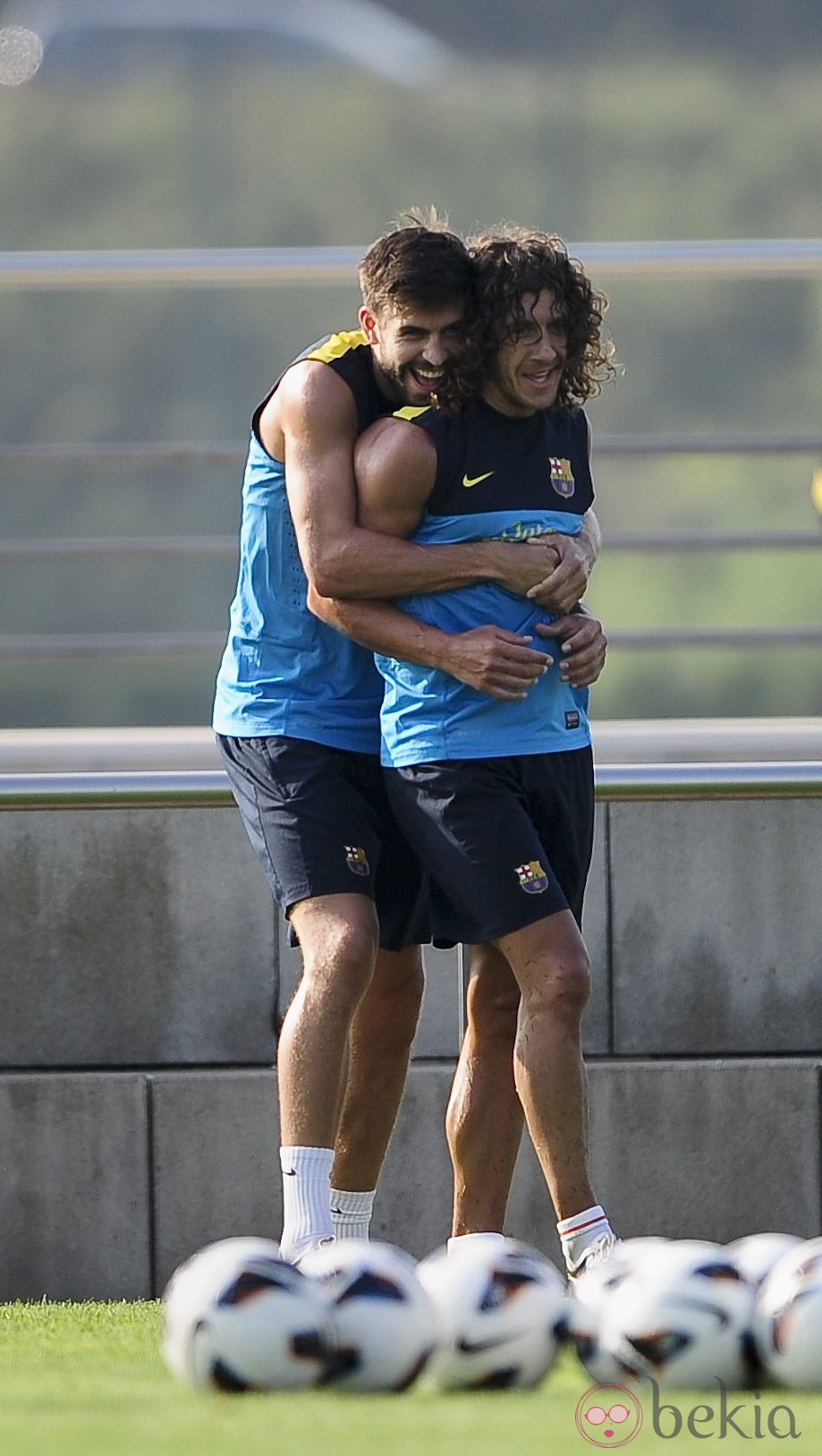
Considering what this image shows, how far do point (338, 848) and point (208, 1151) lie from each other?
146 cm

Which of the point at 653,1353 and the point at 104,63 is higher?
the point at 104,63

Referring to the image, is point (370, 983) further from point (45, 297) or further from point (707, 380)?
point (707, 380)

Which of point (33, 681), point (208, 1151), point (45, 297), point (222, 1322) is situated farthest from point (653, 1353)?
point (45, 297)

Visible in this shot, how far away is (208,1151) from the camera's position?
17.5ft

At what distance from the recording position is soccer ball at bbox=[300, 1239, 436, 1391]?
10.2 feet

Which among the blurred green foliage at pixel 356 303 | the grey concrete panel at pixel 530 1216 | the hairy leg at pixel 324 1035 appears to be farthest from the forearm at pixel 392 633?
the blurred green foliage at pixel 356 303

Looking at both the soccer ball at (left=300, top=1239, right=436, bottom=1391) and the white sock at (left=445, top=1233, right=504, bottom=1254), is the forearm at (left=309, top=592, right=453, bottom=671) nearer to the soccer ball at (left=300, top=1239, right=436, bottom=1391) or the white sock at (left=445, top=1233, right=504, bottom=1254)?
the white sock at (left=445, top=1233, right=504, bottom=1254)

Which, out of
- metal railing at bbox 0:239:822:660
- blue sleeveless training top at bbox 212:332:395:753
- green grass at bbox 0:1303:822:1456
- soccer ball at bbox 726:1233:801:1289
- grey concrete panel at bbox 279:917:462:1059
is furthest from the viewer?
metal railing at bbox 0:239:822:660

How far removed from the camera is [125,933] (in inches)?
213

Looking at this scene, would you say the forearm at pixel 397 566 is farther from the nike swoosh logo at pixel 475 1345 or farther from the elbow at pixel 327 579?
the nike swoosh logo at pixel 475 1345

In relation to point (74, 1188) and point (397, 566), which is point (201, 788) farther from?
point (397, 566)

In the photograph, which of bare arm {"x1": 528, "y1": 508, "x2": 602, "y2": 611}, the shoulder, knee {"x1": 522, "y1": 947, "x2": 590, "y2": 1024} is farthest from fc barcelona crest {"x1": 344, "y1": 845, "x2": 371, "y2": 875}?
the shoulder

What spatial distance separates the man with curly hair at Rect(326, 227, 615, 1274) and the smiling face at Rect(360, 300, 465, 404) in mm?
36

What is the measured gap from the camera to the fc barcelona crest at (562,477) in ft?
13.7
